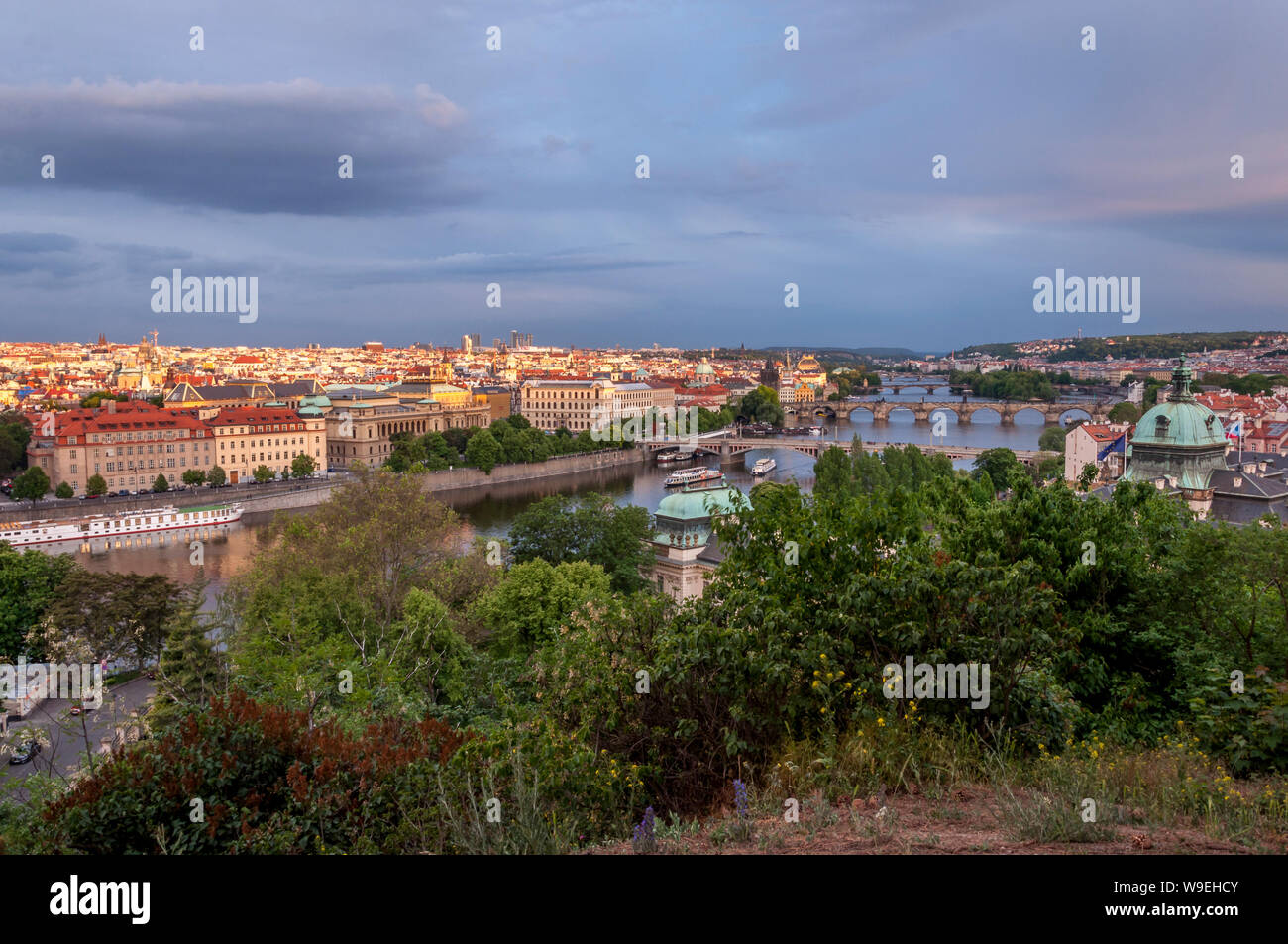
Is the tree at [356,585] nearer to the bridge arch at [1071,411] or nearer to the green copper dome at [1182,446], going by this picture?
the green copper dome at [1182,446]

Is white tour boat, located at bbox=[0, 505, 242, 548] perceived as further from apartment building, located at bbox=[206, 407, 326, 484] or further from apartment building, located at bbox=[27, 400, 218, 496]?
apartment building, located at bbox=[206, 407, 326, 484]

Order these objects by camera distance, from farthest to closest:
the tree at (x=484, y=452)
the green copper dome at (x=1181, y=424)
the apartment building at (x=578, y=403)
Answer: the apartment building at (x=578, y=403)
the tree at (x=484, y=452)
the green copper dome at (x=1181, y=424)

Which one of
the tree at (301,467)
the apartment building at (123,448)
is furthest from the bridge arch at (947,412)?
the apartment building at (123,448)

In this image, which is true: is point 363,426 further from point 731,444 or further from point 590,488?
point 731,444

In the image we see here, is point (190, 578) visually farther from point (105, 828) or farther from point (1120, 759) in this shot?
point (1120, 759)

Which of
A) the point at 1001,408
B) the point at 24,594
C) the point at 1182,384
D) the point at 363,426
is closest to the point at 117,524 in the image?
the point at 24,594
